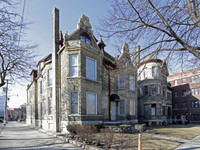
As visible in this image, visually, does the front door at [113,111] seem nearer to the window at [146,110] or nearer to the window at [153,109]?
the window at [146,110]

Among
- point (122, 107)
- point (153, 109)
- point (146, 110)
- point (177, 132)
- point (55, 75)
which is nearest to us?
point (177, 132)

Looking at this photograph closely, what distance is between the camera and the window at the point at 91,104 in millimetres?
16031

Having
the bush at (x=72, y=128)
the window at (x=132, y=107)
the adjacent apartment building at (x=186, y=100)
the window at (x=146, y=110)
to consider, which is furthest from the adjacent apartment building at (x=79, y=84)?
the adjacent apartment building at (x=186, y=100)

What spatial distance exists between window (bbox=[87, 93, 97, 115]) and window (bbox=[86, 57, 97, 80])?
1.86 meters

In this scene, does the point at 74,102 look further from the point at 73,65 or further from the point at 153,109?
the point at 153,109

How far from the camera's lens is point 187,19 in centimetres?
770

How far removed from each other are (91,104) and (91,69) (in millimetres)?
3606

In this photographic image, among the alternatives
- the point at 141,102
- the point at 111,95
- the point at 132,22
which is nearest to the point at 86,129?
the point at 132,22

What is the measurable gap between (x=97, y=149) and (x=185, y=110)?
39774mm

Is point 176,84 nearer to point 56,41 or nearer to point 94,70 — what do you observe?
point 94,70

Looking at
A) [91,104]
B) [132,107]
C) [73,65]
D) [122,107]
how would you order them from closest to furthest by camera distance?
[73,65] → [91,104] → [122,107] → [132,107]

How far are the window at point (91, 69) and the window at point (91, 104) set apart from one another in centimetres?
186

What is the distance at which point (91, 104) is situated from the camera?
1636 cm

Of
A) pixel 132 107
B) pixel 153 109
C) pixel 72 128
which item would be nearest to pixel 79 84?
pixel 72 128
